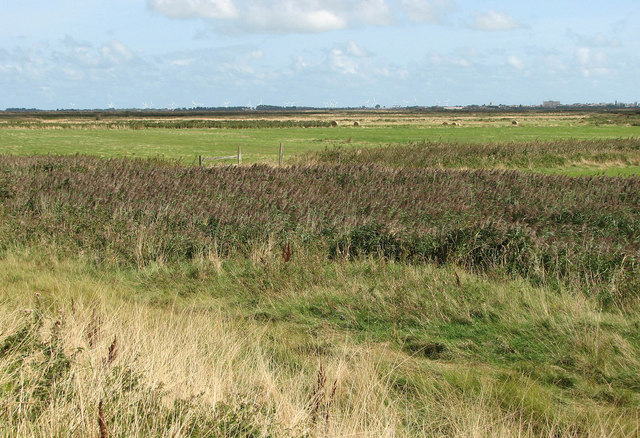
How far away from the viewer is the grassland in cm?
427

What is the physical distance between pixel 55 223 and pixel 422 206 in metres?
7.57

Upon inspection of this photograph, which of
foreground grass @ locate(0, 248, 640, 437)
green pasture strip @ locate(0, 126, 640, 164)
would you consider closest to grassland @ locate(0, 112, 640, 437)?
foreground grass @ locate(0, 248, 640, 437)

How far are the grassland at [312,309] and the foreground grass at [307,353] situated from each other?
28 mm

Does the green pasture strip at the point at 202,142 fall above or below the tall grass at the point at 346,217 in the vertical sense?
below

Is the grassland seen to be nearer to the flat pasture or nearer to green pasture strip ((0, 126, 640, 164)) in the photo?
the flat pasture

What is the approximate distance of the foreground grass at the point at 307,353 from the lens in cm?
407

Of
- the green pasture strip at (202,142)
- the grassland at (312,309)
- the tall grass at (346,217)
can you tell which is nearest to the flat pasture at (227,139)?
the green pasture strip at (202,142)

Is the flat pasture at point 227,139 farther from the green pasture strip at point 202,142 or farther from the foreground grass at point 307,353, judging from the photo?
the foreground grass at point 307,353

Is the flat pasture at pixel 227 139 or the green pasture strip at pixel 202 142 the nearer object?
the green pasture strip at pixel 202 142

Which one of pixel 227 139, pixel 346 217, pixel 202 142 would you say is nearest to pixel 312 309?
pixel 346 217

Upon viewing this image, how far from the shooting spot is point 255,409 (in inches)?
160

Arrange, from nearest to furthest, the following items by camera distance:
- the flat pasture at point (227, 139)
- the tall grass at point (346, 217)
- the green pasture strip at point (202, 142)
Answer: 1. the tall grass at point (346, 217)
2. the green pasture strip at point (202, 142)
3. the flat pasture at point (227, 139)

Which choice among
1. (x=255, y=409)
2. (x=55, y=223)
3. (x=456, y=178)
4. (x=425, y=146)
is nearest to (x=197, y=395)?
(x=255, y=409)

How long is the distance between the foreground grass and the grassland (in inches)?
1.1
